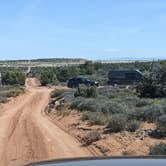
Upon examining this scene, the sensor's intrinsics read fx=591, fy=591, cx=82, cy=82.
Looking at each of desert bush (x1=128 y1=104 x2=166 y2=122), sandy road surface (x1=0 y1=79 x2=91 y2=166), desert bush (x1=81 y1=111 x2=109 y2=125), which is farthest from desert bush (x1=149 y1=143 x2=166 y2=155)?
desert bush (x1=81 y1=111 x2=109 y2=125)

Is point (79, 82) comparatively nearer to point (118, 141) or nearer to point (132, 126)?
point (132, 126)

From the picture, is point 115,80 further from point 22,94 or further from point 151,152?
point 151,152

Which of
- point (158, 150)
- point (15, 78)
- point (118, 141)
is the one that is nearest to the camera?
point (158, 150)

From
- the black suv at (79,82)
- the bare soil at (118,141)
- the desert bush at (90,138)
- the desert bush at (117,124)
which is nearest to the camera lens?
the bare soil at (118,141)

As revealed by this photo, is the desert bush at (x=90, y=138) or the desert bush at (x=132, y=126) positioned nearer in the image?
the desert bush at (x=90, y=138)

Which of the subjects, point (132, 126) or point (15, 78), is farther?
point (15, 78)

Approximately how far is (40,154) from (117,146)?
259 cm

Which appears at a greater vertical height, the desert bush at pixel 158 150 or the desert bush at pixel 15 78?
the desert bush at pixel 158 150

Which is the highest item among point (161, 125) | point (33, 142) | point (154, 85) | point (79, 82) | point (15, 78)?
point (161, 125)

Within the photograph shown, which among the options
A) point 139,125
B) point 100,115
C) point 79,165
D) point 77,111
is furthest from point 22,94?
point 79,165

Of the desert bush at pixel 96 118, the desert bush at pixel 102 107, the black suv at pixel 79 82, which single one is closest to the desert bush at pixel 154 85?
the desert bush at pixel 102 107

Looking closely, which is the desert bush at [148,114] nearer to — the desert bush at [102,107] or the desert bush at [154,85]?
the desert bush at [102,107]

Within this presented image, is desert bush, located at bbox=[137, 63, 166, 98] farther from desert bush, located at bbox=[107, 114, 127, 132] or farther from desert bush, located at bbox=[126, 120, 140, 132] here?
desert bush, located at bbox=[126, 120, 140, 132]

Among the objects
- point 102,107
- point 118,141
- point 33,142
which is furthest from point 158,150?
point 102,107
